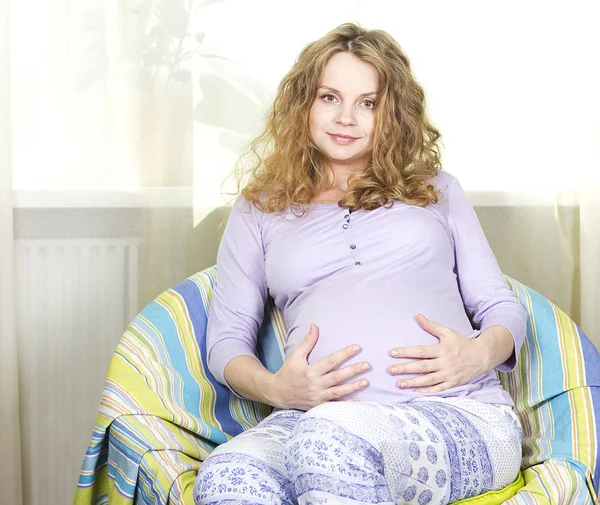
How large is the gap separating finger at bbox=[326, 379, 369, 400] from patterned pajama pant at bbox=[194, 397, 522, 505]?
8cm

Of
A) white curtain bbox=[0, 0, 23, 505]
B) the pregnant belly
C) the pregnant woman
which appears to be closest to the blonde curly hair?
the pregnant woman

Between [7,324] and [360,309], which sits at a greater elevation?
[360,309]

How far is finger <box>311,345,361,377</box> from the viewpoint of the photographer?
4.23 ft

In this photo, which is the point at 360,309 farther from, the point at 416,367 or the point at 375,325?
the point at 416,367

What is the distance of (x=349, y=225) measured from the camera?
1.49 meters

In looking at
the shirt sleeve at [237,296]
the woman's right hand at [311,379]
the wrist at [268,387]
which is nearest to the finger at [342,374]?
the woman's right hand at [311,379]

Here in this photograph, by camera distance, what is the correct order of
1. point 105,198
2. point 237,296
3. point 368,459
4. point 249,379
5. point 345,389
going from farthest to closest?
point 105,198, point 237,296, point 249,379, point 345,389, point 368,459

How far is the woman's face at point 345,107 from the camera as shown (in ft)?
5.05

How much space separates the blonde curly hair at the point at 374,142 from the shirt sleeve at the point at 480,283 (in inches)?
2.7

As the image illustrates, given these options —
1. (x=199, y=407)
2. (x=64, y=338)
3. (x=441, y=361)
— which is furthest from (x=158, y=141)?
(x=441, y=361)

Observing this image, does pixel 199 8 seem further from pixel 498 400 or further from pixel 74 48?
pixel 498 400

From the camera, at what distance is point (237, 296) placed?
152 centimetres

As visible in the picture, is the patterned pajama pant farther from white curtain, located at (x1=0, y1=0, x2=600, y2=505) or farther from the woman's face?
white curtain, located at (x1=0, y1=0, x2=600, y2=505)

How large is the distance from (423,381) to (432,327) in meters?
0.10
